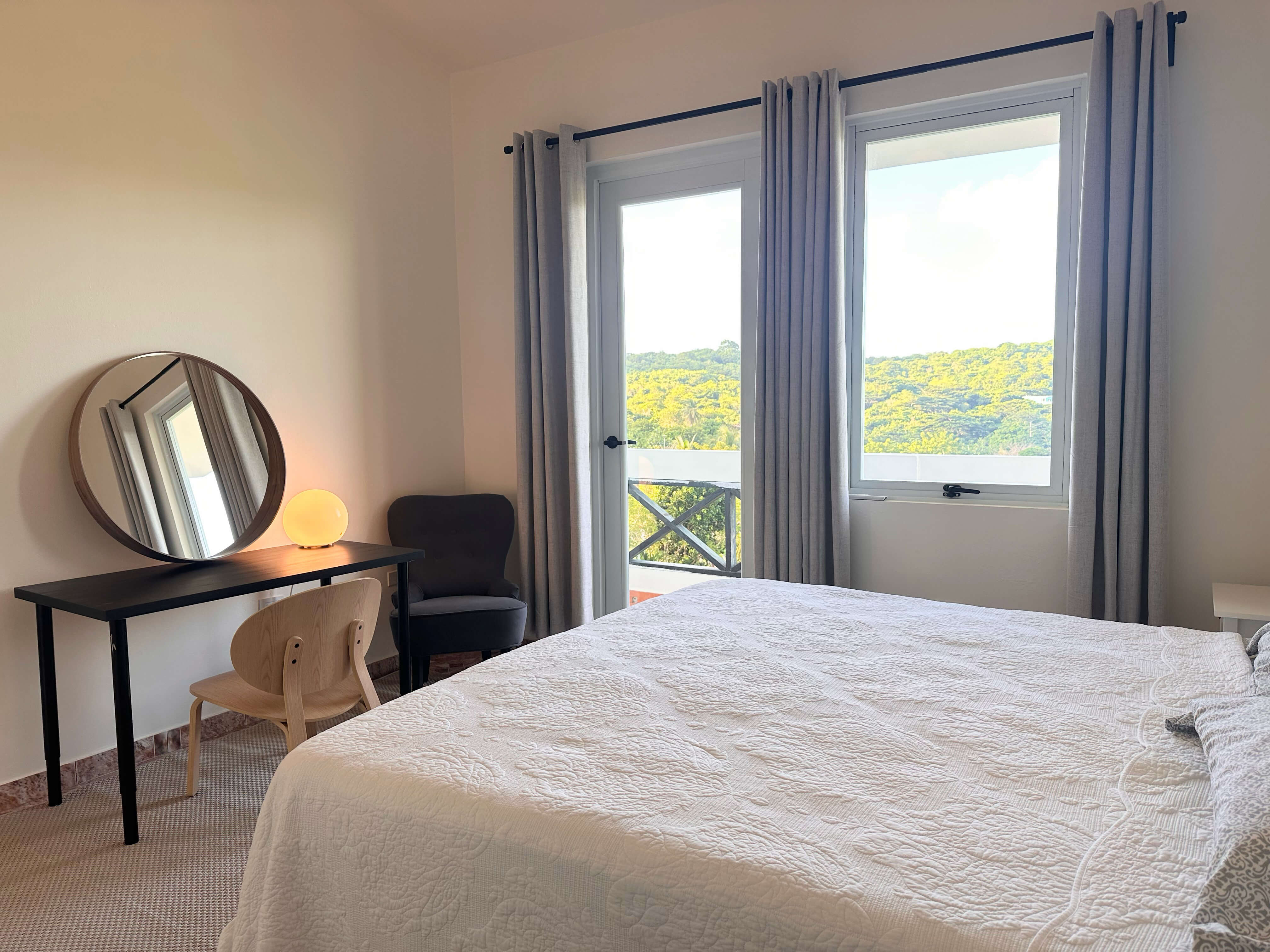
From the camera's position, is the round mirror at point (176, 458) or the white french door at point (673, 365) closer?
the round mirror at point (176, 458)

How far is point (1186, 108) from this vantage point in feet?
8.58

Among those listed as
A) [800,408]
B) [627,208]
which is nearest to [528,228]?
[627,208]

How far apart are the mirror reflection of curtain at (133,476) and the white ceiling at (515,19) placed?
209 cm

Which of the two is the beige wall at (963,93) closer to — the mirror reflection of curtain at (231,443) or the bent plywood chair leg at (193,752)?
the mirror reflection of curtain at (231,443)

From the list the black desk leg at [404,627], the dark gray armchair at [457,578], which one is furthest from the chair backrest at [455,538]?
the black desk leg at [404,627]

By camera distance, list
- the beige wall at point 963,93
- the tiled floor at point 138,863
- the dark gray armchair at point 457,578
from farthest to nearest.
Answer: the dark gray armchair at point 457,578 < the beige wall at point 963,93 < the tiled floor at point 138,863

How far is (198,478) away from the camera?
9.52ft

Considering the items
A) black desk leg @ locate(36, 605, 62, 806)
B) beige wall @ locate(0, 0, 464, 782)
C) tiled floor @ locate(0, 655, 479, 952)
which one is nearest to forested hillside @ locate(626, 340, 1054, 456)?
beige wall @ locate(0, 0, 464, 782)

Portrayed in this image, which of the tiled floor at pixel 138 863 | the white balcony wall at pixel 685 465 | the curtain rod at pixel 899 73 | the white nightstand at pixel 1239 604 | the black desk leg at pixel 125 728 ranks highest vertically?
the curtain rod at pixel 899 73

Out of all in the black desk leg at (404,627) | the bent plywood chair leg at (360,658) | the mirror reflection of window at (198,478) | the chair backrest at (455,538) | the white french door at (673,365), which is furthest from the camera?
the chair backrest at (455,538)

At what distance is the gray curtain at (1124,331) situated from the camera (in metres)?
2.58

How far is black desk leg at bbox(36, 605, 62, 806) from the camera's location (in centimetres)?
246

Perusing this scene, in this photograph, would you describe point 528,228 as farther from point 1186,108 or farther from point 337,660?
point 1186,108

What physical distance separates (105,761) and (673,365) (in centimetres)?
260
